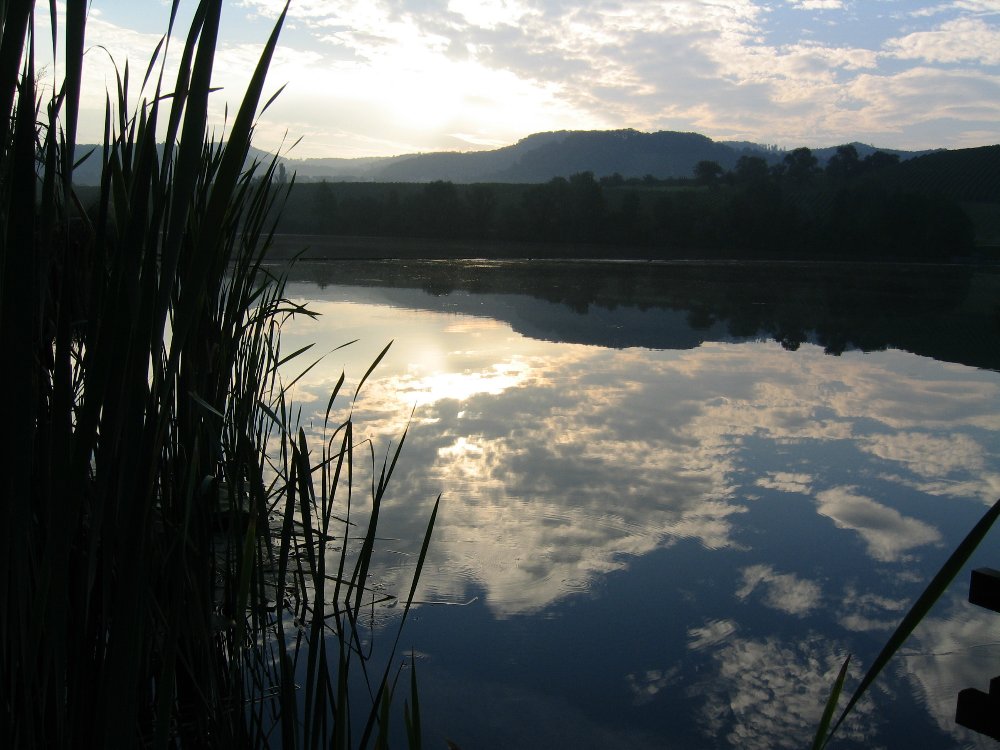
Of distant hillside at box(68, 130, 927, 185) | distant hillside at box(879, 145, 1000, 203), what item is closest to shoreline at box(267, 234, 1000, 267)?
distant hillside at box(879, 145, 1000, 203)

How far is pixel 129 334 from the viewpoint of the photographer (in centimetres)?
52

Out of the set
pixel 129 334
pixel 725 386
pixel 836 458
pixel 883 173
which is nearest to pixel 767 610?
pixel 836 458

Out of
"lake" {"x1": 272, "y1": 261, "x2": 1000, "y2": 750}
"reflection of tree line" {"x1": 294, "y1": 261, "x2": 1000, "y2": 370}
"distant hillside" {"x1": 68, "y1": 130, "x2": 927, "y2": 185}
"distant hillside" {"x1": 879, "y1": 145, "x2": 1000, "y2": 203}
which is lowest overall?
"lake" {"x1": 272, "y1": 261, "x2": 1000, "y2": 750}

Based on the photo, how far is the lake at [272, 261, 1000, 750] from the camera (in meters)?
2.49

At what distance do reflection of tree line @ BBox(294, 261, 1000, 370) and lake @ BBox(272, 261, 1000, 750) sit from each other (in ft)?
3.45

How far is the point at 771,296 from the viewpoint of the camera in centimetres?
1498

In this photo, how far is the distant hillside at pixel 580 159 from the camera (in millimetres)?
154750

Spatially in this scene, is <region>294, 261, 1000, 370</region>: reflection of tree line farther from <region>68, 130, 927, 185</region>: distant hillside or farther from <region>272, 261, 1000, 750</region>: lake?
<region>68, 130, 927, 185</region>: distant hillside

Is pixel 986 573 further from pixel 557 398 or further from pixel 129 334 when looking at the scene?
pixel 557 398

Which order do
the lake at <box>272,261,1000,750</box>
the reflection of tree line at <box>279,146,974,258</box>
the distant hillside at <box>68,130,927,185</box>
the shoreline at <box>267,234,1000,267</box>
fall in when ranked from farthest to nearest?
1. the distant hillside at <box>68,130,927,185</box>
2. the reflection of tree line at <box>279,146,974,258</box>
3. the shoreline at <box>267,234,1000,267</box>
4. the lake at <box>272,261,1000,750</box>

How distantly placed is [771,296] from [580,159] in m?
151

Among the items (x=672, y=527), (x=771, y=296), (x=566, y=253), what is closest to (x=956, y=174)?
(x=566, y=253)

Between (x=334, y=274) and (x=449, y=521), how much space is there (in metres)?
12.4

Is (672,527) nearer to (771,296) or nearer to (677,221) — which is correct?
(771,296)
